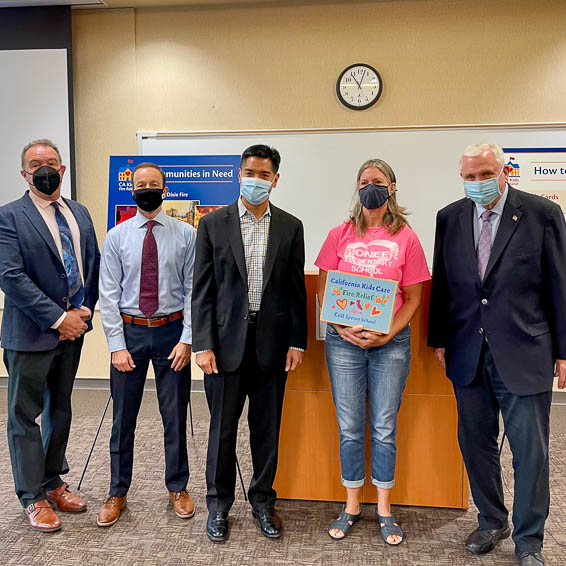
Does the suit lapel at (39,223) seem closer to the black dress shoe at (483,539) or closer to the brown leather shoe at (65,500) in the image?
the brown leather shoe at (65,500)

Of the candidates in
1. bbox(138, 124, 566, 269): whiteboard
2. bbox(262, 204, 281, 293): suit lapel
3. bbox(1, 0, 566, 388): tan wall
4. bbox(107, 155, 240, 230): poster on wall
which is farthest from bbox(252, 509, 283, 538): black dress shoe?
bbox(1, 0, 566, 388): tan wall

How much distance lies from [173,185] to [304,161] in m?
1.11

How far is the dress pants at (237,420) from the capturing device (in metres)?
2.37

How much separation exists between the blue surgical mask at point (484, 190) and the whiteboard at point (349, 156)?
7.94ft

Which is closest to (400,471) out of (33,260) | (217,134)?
(33,260)

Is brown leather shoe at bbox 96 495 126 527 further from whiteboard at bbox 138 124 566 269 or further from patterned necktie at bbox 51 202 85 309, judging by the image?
whiteboard at bbox 138 124 566 269

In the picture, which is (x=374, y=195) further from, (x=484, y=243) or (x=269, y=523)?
(x=269, y=523)

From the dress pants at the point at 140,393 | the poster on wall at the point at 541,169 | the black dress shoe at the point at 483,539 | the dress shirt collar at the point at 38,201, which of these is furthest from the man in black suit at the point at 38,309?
the poster on wall at the point at 541,169

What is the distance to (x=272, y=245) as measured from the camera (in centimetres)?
232

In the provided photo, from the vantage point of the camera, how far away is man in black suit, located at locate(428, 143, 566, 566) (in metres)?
2.08

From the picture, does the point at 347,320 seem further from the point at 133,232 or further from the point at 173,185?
the point at 173,185

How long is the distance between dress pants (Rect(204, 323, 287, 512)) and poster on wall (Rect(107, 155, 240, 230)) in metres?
2.37

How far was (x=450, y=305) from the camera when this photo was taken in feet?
7.47

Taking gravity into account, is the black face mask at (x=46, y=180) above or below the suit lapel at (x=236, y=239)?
above
